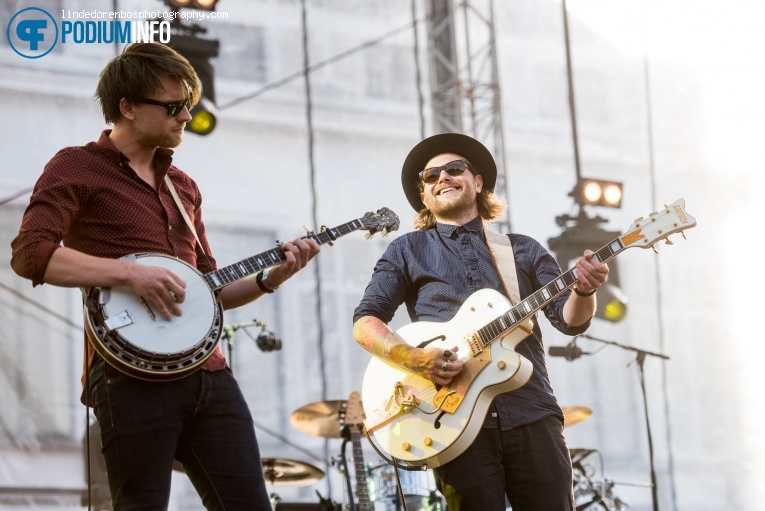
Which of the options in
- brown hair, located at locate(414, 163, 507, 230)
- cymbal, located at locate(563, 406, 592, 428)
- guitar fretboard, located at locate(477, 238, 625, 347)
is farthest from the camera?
cymbal, located at locate(563, 406, 592, 428)

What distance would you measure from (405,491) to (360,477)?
2.03ft

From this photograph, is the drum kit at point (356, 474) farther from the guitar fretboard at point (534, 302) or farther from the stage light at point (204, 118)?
the guitar fretboard at point (534, 302)

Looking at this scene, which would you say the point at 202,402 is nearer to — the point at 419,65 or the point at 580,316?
the point at 580,316

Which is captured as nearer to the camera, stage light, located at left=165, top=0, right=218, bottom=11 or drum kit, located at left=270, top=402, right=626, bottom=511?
drum kit, located at left=270, top=402, right=626, bottom=511

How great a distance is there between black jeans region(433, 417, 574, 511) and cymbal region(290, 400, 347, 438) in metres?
2.66

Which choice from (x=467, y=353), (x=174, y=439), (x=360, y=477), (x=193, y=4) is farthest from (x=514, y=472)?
(x=193, y=4)

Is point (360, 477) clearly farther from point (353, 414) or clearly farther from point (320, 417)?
point (320, 417)

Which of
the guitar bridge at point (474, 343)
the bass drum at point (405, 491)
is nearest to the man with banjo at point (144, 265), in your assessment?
the guitar bridge at point (474, 343)

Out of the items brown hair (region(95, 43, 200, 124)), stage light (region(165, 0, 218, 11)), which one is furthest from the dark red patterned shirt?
stage light (region(165, 0, 218, 11))

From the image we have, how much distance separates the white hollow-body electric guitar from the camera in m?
3.39

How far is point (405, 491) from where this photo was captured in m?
6.30

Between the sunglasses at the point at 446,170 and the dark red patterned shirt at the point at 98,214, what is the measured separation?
1.23 metres

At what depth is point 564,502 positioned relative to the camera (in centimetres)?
327

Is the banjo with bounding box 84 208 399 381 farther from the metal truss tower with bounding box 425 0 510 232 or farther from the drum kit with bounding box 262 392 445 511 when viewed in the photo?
the metal truss tower with bounding box 425 0 510 232
